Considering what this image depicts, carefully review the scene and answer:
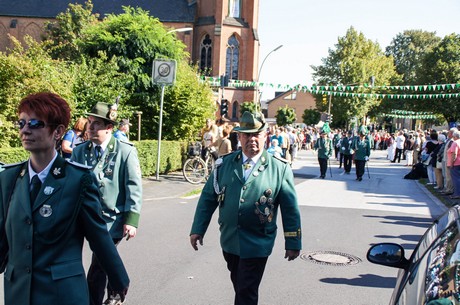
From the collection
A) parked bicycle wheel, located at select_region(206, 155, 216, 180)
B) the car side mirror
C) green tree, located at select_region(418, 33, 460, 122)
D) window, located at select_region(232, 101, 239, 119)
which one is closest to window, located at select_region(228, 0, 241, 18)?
window, located at select_region(232, 101, 239, 119)

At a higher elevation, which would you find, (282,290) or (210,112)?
(210,112)

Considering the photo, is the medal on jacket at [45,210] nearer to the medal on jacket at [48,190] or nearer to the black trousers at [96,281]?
the medal on jacket at [48,190]

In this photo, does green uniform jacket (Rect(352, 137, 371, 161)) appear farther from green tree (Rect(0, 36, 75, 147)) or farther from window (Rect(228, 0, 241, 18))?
window (Rect(228, 0, 241, 18))

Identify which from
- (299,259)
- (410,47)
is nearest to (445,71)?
(410,47)

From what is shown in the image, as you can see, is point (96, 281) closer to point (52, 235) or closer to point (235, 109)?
point (52, 235)

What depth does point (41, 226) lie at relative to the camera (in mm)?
2660

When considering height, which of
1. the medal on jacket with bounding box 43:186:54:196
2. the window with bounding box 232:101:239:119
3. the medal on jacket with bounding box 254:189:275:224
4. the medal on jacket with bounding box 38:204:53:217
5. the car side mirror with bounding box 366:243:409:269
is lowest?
the car side mirror with bounding box 366:243:409:269

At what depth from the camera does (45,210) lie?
2668 mm

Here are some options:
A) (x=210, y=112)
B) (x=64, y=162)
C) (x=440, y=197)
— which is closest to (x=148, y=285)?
(x=64, y=162)

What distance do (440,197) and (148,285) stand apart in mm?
11365

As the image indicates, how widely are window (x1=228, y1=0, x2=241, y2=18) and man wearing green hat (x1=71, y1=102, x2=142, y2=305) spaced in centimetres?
5469

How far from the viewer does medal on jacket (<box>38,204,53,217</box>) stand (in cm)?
267

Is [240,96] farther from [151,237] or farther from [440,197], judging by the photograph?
[151,237]

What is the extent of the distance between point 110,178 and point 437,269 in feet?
9.85
